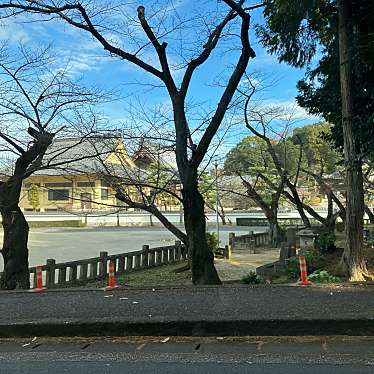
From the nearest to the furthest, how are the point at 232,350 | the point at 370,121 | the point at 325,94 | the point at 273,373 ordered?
the point at 273,373 → the point at 232,350 → the point at 370,121 → the point at 325,94

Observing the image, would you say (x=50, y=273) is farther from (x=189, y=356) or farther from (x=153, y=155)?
(x=189, y=356)

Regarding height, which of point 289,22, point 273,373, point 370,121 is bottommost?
point 273,373

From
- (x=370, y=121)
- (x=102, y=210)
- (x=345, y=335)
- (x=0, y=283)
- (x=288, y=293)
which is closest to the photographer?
(x=345, y=335)

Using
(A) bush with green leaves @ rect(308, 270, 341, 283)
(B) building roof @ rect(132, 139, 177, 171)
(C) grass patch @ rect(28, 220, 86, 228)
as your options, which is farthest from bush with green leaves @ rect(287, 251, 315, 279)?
(C) grass patch @ rect(28, 220, 86, 228)

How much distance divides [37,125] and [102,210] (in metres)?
28.5

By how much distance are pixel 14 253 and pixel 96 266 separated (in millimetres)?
3103

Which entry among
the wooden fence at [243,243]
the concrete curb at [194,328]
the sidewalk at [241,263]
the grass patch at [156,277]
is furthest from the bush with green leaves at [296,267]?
the wooden fence at [243,243]

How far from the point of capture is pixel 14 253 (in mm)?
10406

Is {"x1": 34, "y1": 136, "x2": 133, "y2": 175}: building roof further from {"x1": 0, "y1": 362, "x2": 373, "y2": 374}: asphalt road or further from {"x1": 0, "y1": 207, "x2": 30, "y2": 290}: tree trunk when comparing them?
{"x1": 0, "y1": 362, "x2": 373, "y2": 374}: asphalt road

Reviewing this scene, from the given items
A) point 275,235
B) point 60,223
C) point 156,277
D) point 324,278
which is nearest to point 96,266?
point 156,277

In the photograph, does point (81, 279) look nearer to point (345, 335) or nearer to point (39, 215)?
point (345, 335)

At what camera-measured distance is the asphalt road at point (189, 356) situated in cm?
438

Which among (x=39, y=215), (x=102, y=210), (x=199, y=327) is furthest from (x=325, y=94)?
(x=39, y=215)

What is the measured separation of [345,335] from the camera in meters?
5.31
